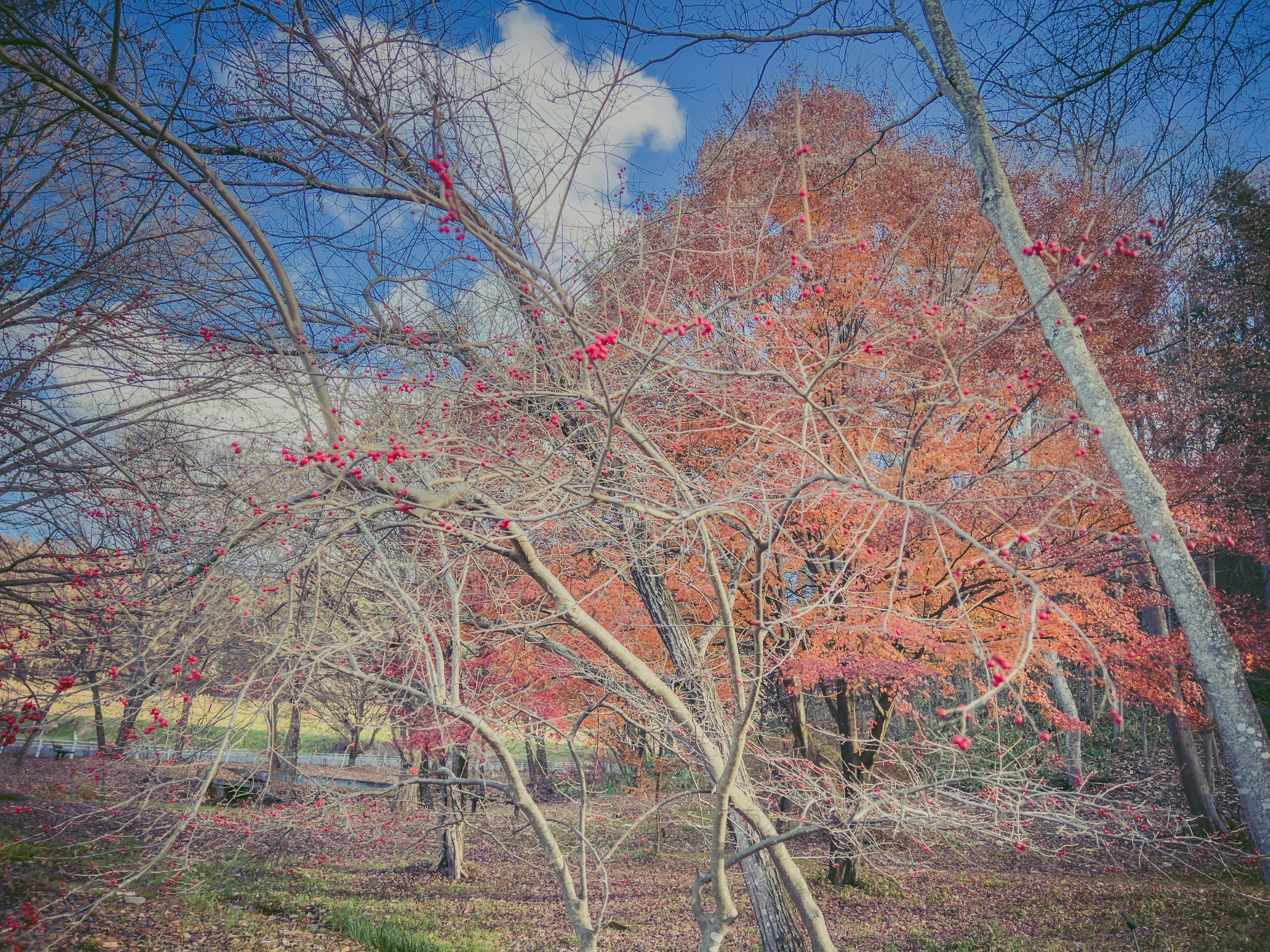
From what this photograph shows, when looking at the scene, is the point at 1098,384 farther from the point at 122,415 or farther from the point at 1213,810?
the point at 1213,810

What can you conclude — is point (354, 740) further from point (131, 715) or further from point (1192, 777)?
point (1192, 777)

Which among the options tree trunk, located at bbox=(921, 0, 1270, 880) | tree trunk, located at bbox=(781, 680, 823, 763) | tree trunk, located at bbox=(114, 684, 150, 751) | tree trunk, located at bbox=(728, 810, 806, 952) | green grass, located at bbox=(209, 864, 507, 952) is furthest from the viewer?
tree trunk, located at bbox=(781, 680, 823, 763)

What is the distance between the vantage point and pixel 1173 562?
4895 millimetres

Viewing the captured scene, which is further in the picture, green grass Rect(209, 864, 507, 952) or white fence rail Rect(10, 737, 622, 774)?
white fence rail Rect(10, 737, 622, 774)

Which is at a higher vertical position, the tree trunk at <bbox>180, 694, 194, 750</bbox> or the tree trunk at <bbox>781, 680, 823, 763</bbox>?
the tree trunk at <bbox>180, 694, 194, 750</bbox>

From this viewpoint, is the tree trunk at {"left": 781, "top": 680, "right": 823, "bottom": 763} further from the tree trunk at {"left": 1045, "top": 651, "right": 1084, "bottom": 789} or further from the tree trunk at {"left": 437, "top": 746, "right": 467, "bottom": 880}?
the tree trunk at {"left": 1045, "top": 651, "right": 1084, "bottom": 789}

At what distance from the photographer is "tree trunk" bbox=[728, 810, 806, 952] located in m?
5.68

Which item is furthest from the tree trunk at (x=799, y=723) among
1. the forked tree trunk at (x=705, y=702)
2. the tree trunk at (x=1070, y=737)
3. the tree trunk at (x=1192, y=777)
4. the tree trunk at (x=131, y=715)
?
the tree trunk at (x=131, y=715)

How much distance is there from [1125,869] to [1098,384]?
9508 millimetres

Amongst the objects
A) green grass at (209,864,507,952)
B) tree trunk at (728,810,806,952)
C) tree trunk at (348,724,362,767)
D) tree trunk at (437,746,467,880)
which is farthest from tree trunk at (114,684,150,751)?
tree trunk at (348,724,362,767)

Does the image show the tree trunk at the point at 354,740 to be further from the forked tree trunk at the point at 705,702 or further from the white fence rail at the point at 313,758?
the forked tree trunk at the point at 705,702

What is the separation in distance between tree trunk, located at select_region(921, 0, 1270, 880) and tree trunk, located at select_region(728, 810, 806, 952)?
3.48 m

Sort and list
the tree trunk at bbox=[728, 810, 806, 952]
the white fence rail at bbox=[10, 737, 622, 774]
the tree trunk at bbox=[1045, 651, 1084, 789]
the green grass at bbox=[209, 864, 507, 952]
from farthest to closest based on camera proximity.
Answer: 1. the white fence rail at bbox=[10, 737, 622, 774]
2. the tree trunk at bbox=[1045, 651, 1084, 789]
3. the green grass at bbox=[209, 864, 507, 952]
4. the tree trunk at bbox=[728, 810, 806, 952]

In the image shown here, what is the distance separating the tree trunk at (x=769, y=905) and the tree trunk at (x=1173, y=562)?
3.48m
